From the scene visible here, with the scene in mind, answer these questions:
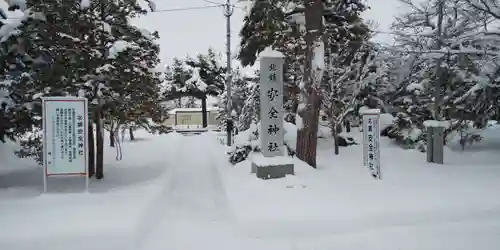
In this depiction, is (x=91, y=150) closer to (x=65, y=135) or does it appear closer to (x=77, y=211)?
(x=65, y=135)

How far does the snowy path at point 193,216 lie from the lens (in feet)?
17.3

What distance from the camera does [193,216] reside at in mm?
6605

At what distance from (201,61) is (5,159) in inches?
870

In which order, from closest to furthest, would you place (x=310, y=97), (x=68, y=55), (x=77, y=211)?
(x=77, y=211), (x=68, y=55), (x=310, y=97)

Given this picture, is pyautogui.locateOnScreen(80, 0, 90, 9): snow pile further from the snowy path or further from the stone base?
the stone base

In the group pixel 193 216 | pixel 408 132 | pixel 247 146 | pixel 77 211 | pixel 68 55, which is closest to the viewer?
pixel 77 211

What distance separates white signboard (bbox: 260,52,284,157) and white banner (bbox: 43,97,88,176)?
3.84m

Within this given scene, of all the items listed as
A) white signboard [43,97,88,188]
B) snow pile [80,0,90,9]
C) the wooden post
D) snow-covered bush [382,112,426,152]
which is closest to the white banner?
white signboard [43,97,88,188]

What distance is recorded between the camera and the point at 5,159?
39.9 ft

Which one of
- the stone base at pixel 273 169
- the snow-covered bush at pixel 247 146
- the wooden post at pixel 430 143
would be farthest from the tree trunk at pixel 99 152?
the wooden post at pixel 430 143

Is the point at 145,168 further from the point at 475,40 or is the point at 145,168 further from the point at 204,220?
the point at 475,40

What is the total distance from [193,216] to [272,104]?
3668mm

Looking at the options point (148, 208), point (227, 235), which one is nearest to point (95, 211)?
point (148, 208)

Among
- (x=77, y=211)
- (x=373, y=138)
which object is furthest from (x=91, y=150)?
(x=373, y=138)
